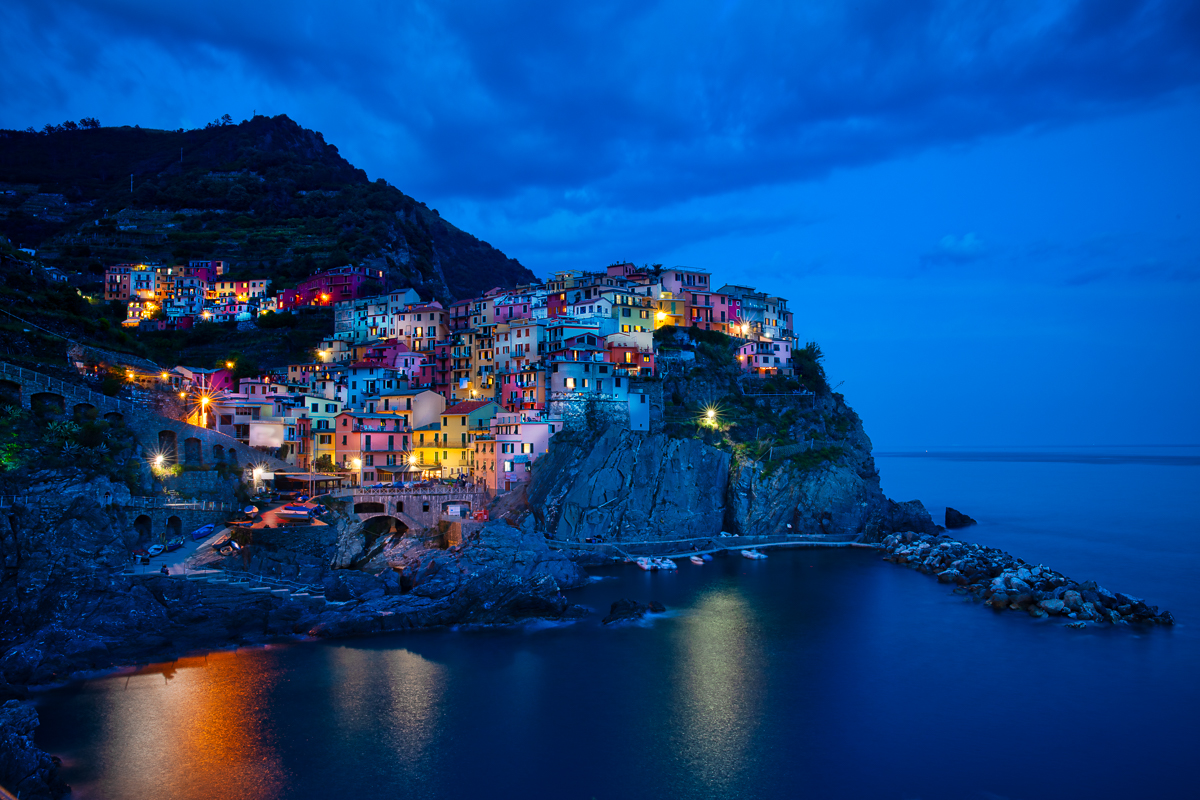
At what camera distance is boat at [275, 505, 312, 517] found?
129ft

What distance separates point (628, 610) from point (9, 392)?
33.1 meters

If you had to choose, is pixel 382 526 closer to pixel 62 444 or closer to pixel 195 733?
pixel 62 444

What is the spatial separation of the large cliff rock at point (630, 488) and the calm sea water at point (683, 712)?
10.1 m

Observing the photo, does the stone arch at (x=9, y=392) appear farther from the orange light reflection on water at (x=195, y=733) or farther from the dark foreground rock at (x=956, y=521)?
the dark foreground rock at (x=956, y=521)

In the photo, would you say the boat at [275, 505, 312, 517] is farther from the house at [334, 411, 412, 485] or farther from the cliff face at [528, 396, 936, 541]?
the cliff face at [528, 396, 936, 541]

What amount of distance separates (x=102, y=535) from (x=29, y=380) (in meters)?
13.4

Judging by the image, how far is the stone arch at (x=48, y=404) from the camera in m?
38.8

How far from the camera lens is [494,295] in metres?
81.1

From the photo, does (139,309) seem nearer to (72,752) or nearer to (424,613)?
(424,613)

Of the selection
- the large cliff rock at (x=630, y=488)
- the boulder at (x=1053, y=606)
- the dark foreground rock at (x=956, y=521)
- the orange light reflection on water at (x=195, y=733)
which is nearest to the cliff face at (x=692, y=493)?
the large cliff rock at (x=630, y=488)

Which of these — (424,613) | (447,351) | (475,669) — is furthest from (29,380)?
(447,351)

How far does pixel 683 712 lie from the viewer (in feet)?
88.5

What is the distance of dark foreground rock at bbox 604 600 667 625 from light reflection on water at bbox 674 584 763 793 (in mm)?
1968

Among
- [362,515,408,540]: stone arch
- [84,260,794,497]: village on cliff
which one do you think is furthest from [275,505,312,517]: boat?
[84,260,794,497]: village on cliff
